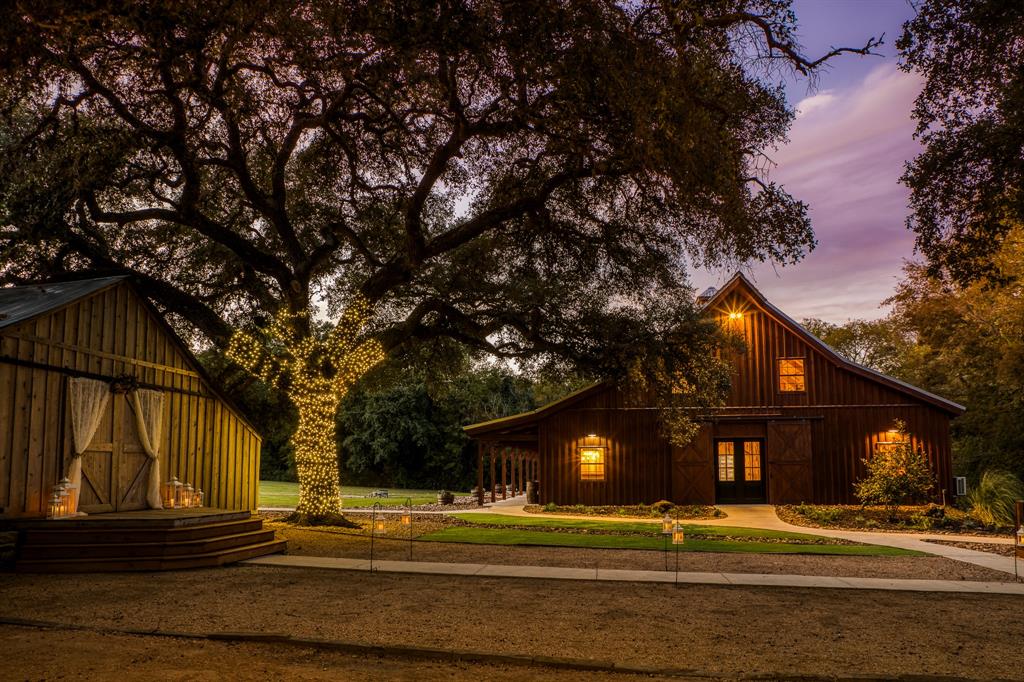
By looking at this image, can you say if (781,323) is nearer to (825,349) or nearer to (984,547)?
(825,349)

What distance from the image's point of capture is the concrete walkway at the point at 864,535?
12617 mm

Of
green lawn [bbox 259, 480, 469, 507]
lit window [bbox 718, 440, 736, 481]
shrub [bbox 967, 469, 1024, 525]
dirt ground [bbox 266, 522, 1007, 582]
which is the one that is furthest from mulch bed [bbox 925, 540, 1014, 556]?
green lawn [bbox 259, 480, 469, 507]

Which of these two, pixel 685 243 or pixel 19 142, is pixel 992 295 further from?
pixel 19 142

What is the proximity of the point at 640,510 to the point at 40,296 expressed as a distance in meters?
15.9

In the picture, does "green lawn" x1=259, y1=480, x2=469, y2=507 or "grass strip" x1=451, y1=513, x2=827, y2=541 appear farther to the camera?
"green lawn" x1=259, y1=480, x2=469, y2=507

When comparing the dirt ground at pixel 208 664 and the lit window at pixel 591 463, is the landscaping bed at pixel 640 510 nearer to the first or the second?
the lit window at pixel 591 463

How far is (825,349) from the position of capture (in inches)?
917

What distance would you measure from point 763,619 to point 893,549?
7616 mm

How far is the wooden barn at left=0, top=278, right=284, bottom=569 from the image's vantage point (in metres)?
10.7

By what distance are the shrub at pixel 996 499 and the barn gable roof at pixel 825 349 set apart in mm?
2529

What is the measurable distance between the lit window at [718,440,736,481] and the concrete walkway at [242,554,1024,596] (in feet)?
47.1

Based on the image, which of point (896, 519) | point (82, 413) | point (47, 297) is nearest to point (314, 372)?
point (82, 413)

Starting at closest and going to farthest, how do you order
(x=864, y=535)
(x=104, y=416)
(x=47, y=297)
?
(x=47, y=297) < (x=104, y=416) < (x=864, y=535)

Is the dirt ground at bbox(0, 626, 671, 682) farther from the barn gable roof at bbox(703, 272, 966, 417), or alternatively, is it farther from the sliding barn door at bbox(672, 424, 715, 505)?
the sliding barn door at bbox(672, 424, 715, 505)
